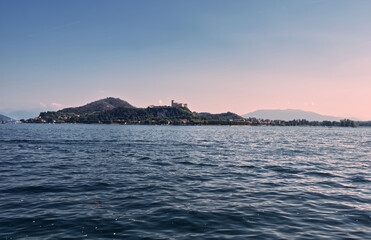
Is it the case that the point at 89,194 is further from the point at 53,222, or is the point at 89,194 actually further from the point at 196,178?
the point at 196,178

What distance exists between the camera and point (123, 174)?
24406 mm

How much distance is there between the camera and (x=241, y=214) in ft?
44.7

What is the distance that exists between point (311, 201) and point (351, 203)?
2.67 metres

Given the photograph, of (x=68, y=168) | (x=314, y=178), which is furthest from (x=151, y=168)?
(x=314, y=178)

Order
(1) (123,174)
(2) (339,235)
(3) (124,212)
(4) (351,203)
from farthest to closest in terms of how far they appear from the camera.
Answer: (1) (123,174) → (4) (351,203) → (3) (124,212) → (2) (339,235)

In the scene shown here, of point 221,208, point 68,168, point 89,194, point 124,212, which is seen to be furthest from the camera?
point 68,168

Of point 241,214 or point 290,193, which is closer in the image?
point 241,214

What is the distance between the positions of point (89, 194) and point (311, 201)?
16.4 m

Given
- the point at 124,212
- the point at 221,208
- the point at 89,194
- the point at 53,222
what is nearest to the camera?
the point at 53,222

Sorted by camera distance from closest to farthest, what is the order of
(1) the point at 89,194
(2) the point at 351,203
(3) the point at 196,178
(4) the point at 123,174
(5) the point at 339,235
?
(5) the point at 339,235
(2) the point at 351,203
(1) the point at 89,194
(3) the point at 196,178
(4) the point at 123,174

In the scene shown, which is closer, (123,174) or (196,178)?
(196,178)

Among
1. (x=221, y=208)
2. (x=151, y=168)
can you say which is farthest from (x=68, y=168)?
(x=221, y=208)

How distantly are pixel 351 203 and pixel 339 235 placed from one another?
20.8 ft

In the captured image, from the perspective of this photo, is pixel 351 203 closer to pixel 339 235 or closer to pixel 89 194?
pixel 339 235
